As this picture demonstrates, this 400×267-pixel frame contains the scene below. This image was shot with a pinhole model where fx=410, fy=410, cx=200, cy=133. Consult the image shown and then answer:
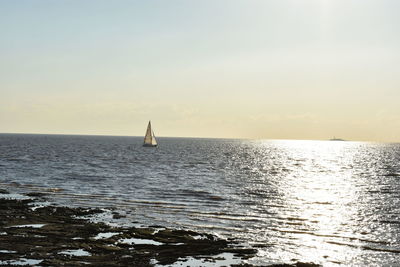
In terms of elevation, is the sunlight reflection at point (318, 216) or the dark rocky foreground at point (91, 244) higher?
the dark rocky foreground at point (91, 244)

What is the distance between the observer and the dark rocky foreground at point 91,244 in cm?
2016

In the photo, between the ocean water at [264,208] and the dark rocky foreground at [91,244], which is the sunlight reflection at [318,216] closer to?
the ocean water at [264,208]

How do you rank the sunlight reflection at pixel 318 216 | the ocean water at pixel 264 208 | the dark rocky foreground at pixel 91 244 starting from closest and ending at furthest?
the dark rocky foreground at pixel 91 244
the sunlight reflection at pixel 318 216
the ocean water at pixel 264 208

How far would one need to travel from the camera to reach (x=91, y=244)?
912 inches

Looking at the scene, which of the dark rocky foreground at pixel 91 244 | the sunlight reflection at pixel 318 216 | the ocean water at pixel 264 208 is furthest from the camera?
the ocean water at pixel 264 208

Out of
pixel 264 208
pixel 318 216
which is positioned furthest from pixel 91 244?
pixel 318 216

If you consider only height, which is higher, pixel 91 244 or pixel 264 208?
pixel 91 244

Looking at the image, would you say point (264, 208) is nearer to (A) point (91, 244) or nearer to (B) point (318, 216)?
(B) point (318, 216)

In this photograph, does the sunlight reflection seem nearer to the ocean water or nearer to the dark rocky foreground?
the ocean water

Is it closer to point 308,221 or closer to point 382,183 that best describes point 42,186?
point 308,221

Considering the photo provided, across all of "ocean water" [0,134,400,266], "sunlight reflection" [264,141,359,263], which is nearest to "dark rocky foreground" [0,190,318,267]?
"ocean water" [0,134,400,266]

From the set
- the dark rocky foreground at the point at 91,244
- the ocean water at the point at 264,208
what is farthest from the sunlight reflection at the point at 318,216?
the dark rocky foreground at the point at 91,244

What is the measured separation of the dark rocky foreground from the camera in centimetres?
2016

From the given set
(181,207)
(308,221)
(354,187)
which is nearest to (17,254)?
(181,207)
